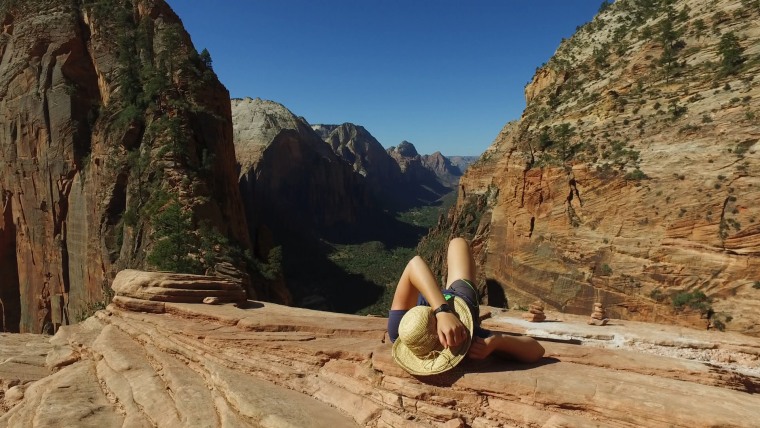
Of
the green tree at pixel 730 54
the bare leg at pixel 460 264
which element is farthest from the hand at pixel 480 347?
the green tree at pixel 730 54

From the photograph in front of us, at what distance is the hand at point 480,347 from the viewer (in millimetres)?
6168

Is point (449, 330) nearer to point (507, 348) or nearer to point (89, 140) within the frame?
point (507, 348)

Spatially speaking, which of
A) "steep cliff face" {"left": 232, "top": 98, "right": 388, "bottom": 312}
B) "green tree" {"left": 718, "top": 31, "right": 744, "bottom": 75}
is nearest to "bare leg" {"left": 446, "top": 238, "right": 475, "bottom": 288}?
"green tree" {"left": 718, "top": 31, "right": 744, "bottom": 75}

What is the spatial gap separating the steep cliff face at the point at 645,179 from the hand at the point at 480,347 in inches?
1139

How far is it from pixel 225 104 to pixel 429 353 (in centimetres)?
4463

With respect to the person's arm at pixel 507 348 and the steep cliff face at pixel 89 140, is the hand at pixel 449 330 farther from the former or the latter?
the steep cliff face at pixel 89 140

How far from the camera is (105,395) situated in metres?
8.89

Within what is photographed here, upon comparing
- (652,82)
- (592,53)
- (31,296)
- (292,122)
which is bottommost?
(31,296)

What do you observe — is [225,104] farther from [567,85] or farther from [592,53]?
[592,53]

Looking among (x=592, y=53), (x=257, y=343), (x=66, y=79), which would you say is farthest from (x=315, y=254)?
(x=257, y=343)

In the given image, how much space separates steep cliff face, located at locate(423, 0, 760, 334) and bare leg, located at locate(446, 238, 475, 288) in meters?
28.3

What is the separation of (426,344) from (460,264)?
193 centimetres

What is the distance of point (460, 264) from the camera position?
7379 millimetres

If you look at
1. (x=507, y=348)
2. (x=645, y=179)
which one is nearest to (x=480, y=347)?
(x=507, y=348)
